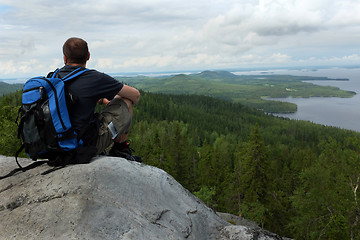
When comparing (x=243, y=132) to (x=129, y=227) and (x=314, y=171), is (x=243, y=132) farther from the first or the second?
(x=129, y=227)

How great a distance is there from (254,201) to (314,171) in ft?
34.0

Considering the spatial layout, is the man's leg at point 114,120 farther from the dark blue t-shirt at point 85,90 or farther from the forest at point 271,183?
the forest at point 271,183

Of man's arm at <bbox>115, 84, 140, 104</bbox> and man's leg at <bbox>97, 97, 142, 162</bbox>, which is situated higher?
man's arm at <bbox>115, 84, 140, 104</bbox>

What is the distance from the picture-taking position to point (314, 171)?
31562mm

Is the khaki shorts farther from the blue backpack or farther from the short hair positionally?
the short hair

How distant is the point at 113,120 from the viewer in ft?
20.0

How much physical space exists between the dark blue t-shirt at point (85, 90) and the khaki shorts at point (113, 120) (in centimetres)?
49

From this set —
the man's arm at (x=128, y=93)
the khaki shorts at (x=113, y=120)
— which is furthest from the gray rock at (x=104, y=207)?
the man's arm at (x=128, y=93)

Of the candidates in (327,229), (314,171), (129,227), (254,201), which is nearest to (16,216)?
(129,227)

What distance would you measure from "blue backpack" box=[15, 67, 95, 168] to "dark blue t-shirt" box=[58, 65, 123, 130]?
22cm

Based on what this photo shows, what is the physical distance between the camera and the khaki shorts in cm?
599

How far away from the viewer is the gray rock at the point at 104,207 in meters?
3.95

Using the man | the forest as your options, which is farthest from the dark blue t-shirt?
the forest

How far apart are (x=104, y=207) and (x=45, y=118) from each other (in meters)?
2.16
